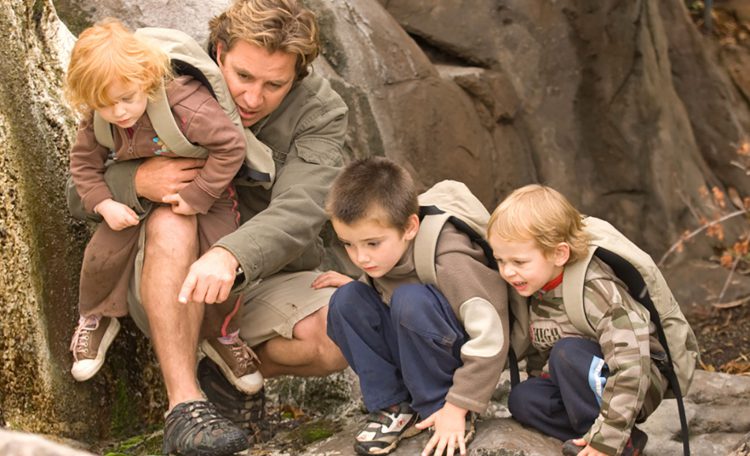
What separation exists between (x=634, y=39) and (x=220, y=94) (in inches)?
156

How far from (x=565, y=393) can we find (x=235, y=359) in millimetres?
1236

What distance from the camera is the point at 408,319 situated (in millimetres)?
3301

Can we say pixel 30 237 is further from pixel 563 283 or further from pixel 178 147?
pixel 563 283

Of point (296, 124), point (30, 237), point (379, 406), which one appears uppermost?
point (296, 124)

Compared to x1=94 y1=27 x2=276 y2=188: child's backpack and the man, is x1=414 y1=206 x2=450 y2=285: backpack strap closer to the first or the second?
the man

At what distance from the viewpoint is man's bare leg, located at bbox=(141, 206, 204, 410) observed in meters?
3.66

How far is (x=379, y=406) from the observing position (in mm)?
3486

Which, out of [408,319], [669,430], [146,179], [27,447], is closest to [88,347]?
[146,179]

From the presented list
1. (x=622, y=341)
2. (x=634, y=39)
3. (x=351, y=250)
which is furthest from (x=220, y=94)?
(x=634, y=39)

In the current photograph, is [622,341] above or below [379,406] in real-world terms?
above

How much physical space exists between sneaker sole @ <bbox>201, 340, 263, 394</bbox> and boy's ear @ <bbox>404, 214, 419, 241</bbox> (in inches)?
36.5

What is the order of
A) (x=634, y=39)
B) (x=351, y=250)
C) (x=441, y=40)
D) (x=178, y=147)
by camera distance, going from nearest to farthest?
1. (x=351, y=250)
2. (x=178, y=147)
3. (x=441, y=40)
4. (x=634, y=39)

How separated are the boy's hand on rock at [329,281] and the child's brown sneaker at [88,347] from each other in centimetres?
78

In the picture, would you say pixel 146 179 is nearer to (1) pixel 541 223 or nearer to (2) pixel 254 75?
(2) pixel 254 75
